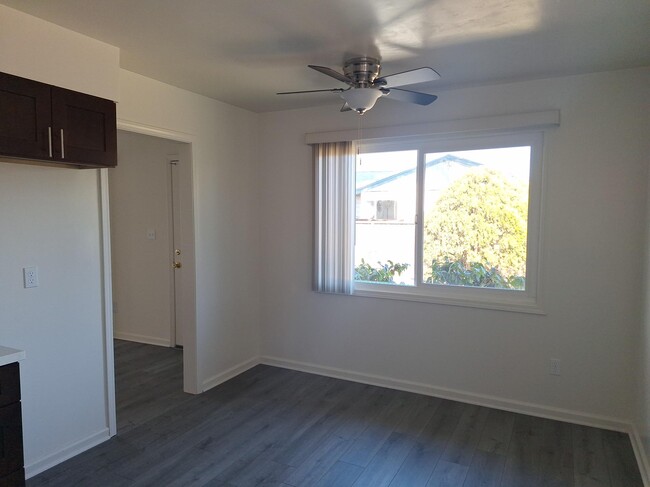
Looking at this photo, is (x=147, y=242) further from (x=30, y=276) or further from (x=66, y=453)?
(x=66, y=453)

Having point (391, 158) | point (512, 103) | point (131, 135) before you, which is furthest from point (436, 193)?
point (131, 135)

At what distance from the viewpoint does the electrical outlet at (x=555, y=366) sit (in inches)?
126

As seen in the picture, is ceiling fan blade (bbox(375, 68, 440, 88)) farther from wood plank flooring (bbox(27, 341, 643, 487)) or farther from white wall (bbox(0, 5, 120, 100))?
wood plank flooring (bbox(27, 341, 643, 487))

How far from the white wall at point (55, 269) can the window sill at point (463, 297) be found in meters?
2.18

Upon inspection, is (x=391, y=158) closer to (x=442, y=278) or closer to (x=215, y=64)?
(x=442, y=278)

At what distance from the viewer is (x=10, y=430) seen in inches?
74.3

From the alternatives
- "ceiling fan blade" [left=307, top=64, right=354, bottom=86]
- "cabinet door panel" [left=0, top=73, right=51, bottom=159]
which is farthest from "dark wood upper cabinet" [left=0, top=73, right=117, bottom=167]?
"ceiling fan blade" [left=307, top=64, right=354, bottom=86]

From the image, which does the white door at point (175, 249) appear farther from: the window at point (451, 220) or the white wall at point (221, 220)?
the window at point (451, 220)

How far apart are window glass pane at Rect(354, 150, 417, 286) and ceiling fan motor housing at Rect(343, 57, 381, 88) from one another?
1.08 m

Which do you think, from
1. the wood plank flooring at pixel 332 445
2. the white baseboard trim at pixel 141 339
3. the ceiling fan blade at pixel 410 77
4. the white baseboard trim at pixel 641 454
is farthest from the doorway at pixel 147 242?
the white baseboard trim at pixel 641 454

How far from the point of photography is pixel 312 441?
2.96 m

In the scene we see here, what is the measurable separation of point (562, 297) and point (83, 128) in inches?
132

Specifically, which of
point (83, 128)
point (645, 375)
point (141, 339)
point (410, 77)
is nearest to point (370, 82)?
point (410, 77)

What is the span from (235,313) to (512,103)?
9.83 ft
